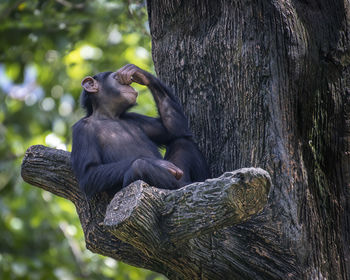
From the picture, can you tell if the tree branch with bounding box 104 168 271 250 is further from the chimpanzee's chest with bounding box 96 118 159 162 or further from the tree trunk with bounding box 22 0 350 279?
the chimpanzee's chest with bounding box 96 118 159 162

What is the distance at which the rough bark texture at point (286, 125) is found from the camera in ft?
11.8

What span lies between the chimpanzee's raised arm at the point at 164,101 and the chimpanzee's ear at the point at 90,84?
287mm

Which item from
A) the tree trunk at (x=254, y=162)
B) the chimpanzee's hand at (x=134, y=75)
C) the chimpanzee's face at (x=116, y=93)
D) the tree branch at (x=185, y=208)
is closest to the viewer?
the tree branch at (x=185, y=208)

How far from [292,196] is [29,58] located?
7849 millimetres

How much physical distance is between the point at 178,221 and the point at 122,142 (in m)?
1.41

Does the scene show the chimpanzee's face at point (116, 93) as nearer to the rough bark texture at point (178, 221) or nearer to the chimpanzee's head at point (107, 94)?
the chimpanzee's head at point (107, 94)

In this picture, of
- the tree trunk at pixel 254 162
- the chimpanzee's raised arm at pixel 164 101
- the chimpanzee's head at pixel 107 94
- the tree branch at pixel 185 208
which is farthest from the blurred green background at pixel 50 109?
the tree branch at pixel 185 208

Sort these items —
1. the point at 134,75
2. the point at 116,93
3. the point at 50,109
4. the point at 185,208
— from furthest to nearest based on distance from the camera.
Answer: the point at 50,109 < the point at 116,93 < the point at 134,75 < the point at 185,208

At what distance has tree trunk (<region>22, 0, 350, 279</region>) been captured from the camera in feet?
10.9

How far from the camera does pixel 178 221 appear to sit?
3.27 metres

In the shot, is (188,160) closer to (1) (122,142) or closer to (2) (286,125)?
(1) (122,142)

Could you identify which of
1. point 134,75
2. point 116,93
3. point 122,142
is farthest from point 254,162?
point 116,93

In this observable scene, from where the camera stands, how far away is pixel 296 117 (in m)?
3.88

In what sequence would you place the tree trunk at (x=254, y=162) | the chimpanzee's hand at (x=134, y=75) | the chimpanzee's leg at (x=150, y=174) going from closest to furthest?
the tree trunk at (x=254, y=162), the chimpanzee's leg at (x=150, y=174), the chimpanzee's hand at (x=134, y=75)
